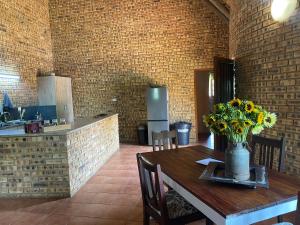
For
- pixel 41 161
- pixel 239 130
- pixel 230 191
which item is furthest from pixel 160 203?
pixel 41 161

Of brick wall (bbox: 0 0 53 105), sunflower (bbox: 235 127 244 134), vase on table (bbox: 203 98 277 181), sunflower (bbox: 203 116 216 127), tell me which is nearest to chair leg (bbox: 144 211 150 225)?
vase on table (bbox: 203 98 277 181)

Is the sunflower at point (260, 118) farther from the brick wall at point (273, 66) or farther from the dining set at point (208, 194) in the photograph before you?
the brick wall at point (273, 66)

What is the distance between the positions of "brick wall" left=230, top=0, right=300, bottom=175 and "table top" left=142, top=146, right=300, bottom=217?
4.20 feet

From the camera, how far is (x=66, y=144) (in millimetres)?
3396

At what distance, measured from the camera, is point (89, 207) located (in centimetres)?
312

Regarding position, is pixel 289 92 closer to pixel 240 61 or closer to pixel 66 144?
pixel 240 61

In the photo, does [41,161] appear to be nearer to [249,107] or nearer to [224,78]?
[249,107]

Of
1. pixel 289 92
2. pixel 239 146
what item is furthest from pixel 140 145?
pixel 239 146

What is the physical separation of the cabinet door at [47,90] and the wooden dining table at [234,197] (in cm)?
506

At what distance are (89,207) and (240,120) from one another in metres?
2.35

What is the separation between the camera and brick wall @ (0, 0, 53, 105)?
5.32m

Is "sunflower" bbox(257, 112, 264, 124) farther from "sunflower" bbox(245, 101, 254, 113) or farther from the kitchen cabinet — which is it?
the kitchen cabinet

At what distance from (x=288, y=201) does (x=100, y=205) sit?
7.72 feet

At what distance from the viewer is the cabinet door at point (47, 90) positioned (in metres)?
6.27
